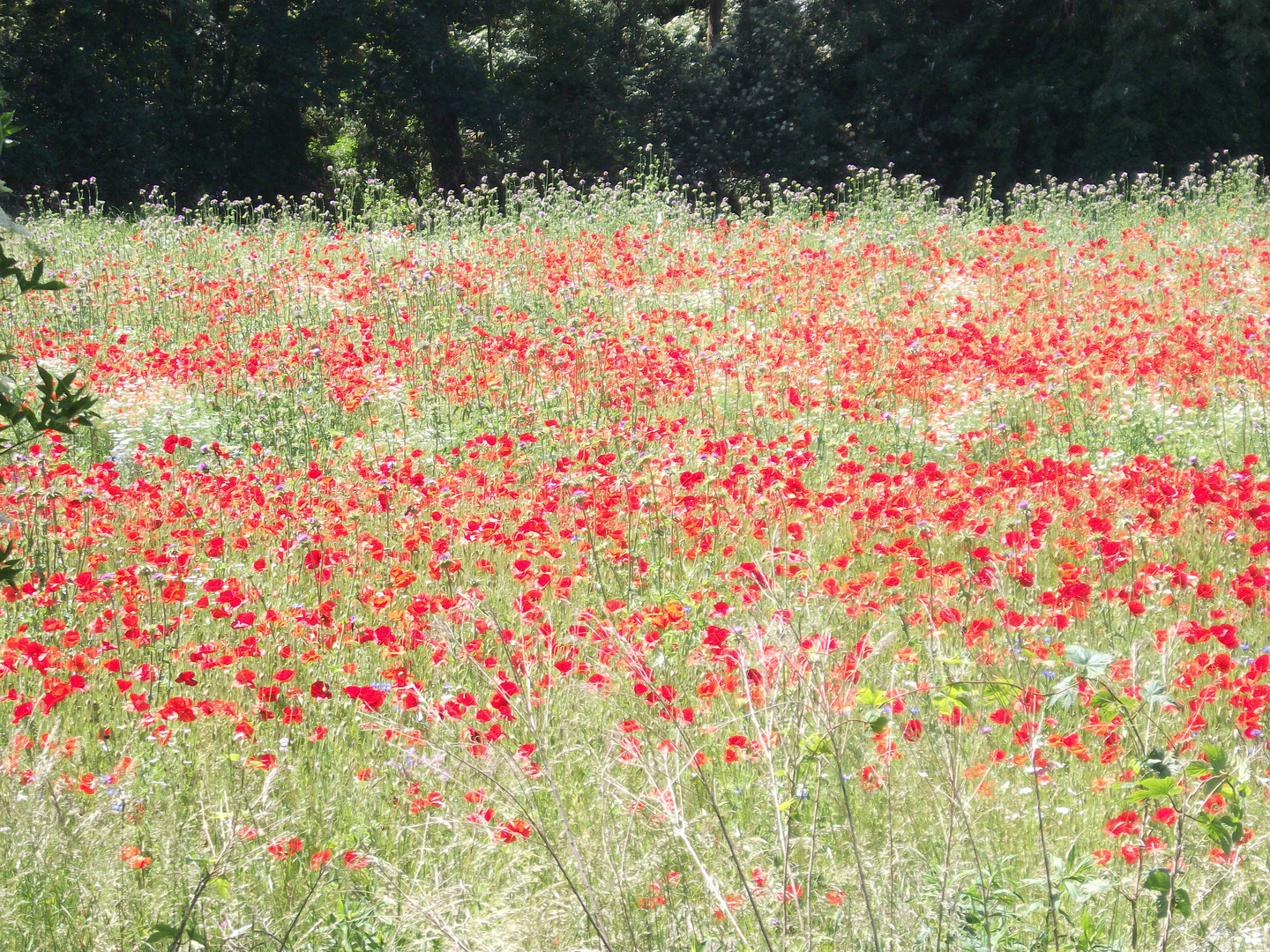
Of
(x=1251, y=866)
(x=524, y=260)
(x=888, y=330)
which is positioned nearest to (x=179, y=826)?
(x=1251, y=866)

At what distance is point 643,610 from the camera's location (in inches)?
136

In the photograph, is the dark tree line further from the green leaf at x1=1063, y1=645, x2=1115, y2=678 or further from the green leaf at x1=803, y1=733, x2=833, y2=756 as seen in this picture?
the green leaf at x1=1063, y1=645, x2=1115, y2=678

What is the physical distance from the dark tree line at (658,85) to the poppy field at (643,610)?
41.2 feet

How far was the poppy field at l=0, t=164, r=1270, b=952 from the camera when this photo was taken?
80.5 inches

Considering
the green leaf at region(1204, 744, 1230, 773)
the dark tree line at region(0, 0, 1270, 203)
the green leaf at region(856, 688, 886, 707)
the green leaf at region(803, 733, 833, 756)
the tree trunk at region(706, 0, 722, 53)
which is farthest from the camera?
the tree trunk at region(706, 0, 722, 53)

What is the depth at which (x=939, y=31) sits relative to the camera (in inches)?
843

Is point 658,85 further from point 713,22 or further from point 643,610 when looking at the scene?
point 643,610

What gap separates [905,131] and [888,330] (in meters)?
16.0

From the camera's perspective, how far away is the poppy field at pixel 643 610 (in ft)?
6.71

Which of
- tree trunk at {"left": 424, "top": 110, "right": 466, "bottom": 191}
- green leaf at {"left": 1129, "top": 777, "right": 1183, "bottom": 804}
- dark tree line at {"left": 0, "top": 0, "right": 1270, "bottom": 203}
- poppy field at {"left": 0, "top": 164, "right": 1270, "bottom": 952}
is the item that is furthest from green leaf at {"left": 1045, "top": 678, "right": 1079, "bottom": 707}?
tree trunk at {"left": 424, "top": 110, "right": 466, "bottom": 191}

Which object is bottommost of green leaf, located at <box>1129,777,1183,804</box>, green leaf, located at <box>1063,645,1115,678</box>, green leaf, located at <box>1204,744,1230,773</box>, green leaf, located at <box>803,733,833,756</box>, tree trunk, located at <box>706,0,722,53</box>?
green leaf, located at <box>803,733,833,756</box>

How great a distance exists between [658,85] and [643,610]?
21671 millimetres

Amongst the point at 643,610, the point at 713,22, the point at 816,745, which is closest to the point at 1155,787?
the point at 816,745

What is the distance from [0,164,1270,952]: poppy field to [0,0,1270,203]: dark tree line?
1257 cm
